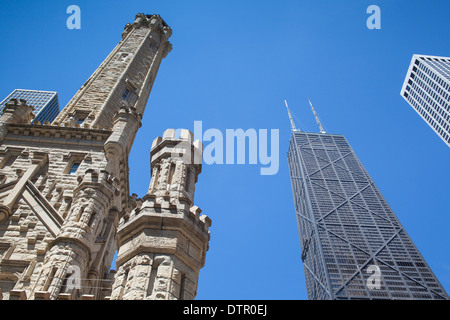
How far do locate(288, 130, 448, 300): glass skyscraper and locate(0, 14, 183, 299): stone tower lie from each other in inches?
3300

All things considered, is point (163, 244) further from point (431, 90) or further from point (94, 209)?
point (431, 90)

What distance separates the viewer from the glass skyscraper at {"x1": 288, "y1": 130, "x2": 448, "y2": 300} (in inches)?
3568

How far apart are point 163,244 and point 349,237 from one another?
351 feet

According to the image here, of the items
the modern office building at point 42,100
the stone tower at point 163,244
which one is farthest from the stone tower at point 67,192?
the modern office building at point 42,100

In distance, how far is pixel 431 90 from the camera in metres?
121

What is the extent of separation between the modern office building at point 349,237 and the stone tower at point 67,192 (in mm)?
83456

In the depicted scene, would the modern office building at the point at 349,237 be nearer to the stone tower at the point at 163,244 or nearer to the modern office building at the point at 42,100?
the stone tower at the point at 163,244

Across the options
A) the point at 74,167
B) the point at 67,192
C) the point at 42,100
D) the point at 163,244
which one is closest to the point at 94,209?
the point at 67,192

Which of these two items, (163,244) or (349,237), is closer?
(163,244)

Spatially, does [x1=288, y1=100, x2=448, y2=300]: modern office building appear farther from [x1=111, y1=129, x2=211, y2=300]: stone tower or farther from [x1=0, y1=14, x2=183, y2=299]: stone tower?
[x1=111, y1=129, x2=211, y2=300]: stone tower

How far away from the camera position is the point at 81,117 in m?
21.2

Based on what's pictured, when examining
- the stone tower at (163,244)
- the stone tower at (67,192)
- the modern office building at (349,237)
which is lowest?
the stone tower at (163,244)

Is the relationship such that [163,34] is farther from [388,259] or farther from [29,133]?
[388,259]

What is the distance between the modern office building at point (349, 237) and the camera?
90625 millimetres
